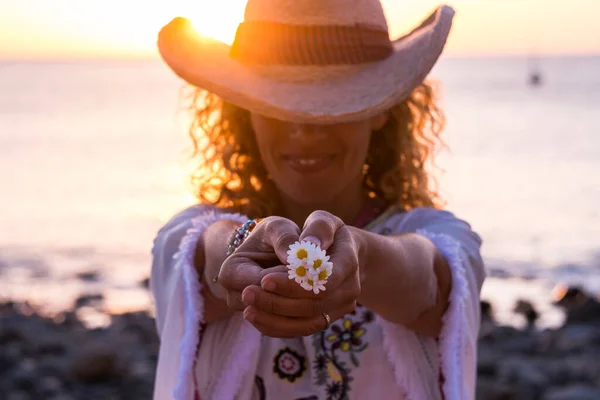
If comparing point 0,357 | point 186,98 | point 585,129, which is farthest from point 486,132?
point 186,98

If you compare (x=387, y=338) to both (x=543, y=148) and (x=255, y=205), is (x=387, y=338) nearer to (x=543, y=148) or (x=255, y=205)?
(x=255, y=205)

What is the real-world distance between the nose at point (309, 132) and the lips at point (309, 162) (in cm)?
6

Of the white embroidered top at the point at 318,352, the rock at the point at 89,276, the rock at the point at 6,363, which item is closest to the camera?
the white embroidered top at the point at 318,352

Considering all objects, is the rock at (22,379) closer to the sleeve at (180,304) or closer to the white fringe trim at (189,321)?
the sleeve at (180,304)

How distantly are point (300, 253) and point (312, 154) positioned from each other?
0.93 m

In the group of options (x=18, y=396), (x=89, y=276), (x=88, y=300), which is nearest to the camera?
(x=18, y=396)

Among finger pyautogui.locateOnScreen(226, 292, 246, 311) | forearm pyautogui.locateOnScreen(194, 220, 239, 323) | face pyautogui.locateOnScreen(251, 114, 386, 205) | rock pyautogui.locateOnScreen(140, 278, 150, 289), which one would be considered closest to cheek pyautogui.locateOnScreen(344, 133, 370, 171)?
face pyautogui.locateOnScreen(251, 114, 386, 205)

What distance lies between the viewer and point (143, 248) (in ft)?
48.8

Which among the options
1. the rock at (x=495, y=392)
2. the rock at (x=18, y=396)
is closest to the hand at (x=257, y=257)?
the rock at (x=495, y=392)

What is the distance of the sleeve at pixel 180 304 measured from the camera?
2467mm

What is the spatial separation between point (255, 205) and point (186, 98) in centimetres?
62

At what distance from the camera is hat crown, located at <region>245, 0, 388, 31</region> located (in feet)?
8.52

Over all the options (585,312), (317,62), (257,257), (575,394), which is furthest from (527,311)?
(257,257)

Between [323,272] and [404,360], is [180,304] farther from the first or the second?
[323,272]
